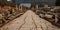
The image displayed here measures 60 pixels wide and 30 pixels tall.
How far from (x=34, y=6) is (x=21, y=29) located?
11.3 feet

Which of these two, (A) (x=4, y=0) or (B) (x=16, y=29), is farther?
(A) (x=4, y=0)

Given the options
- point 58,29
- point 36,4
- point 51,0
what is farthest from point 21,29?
point 36,4

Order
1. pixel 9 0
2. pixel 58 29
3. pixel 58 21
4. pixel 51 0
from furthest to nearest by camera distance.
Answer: pixel 9 0 < pixel 51 0 < pixel 58 21 < pixel 58 29

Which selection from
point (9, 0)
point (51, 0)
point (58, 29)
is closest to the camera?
point (58, 29)

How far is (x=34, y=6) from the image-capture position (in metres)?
4.64

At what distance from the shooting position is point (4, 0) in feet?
14.0

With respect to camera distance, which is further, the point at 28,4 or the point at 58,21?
the point at 28,4

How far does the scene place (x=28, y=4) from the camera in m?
4.69

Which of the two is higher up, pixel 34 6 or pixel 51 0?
pixel 51 0

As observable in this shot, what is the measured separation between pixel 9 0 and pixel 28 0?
720 millimetres

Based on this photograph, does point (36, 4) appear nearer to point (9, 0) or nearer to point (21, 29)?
point (9, 0)

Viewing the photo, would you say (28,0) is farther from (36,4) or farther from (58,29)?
(58,29)

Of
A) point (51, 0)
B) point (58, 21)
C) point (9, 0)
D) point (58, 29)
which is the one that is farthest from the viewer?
point (9, 0)

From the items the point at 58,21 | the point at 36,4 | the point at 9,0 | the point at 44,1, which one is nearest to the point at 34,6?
the point at 36,4
